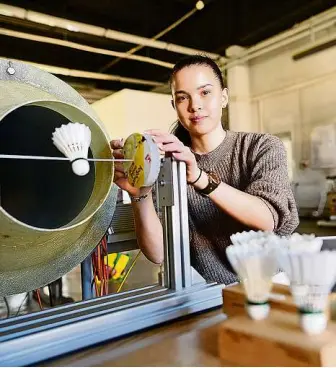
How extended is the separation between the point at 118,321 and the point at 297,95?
3881mm

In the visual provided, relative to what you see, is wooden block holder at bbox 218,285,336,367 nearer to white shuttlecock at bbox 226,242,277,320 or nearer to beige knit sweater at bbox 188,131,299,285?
white shuttlecock at bbox 226,242,277,320

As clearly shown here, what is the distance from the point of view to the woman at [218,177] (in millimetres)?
1048

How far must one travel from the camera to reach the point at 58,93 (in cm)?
84

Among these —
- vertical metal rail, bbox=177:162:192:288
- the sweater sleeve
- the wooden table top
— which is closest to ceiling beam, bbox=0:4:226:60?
the sweater sleeve

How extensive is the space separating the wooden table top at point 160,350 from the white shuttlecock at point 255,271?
0.09m

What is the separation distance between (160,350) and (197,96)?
0.79 metres

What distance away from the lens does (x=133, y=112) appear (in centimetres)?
417

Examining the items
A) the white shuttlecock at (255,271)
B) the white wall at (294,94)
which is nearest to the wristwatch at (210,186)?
the white shuttlecock at (255,271)

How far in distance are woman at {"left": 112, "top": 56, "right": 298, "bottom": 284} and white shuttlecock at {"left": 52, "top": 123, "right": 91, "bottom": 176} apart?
13.7 inches

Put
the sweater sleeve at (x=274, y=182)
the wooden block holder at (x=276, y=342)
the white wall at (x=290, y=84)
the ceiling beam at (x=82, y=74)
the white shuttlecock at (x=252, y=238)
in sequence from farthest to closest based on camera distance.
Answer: the ceiling beam at (x=82, y=74)
the white wall at (x=290, y=84)
the sweater sleeve at (x=274, y=182)
the white shuttlecock at (x=252, y=238)
the wooden block holder at (x=276, y=342)

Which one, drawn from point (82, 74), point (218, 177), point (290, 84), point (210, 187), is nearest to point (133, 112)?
point (82, 74)

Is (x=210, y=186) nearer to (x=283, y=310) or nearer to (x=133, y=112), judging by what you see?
(x=283, y=310)

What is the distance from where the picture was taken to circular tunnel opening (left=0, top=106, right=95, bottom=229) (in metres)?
0.80

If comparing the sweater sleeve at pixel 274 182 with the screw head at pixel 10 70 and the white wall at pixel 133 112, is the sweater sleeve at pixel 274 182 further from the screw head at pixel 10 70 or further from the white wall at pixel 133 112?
the white wall at pixel 133 112
